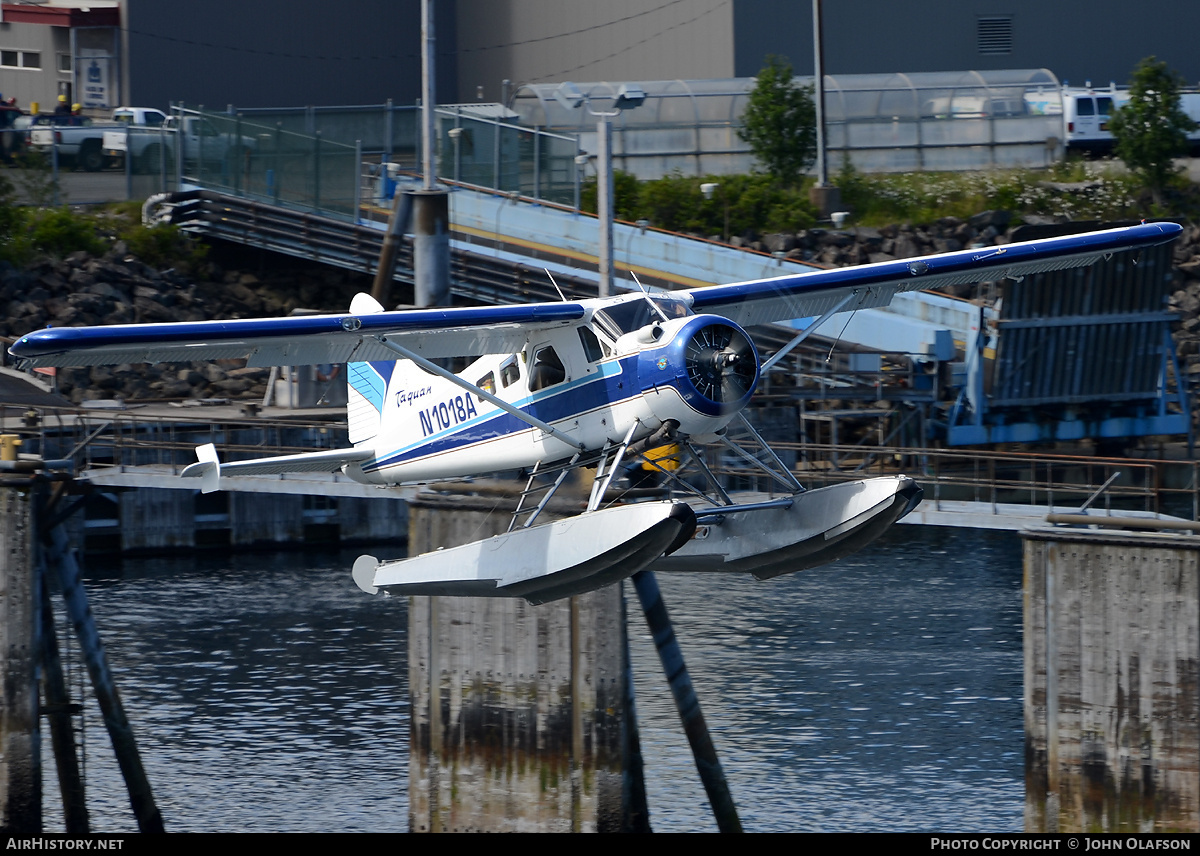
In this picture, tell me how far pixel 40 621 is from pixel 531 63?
4521cm

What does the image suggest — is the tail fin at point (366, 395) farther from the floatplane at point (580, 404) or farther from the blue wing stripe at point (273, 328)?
the blue wing stripe at point (273, 328)

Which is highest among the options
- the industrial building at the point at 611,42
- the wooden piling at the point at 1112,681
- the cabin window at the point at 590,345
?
the industrial building at the point at 611,42

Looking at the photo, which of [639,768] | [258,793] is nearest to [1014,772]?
[639,768]

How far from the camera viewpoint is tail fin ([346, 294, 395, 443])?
18.7 m

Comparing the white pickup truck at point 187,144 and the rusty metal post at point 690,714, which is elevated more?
the white pickup truck at point 187,144

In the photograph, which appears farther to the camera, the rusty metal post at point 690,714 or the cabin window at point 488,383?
the rusty metal post at point 690,714

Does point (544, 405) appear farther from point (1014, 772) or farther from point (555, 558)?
point (1014, 772)

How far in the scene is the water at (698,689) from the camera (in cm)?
2150

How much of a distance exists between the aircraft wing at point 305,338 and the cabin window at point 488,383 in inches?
17.9

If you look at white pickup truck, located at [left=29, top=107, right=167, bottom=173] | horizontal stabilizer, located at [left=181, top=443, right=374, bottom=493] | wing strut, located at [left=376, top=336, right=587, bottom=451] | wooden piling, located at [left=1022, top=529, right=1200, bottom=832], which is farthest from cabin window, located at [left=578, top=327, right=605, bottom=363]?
white pickup truck, located at [left=29, top=107, right=167, bottom=173]

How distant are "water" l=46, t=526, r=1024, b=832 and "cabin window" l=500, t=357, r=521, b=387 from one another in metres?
6.79

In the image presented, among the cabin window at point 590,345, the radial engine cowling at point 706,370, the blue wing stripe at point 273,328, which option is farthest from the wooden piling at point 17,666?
the radial engine cowling at point 706,370

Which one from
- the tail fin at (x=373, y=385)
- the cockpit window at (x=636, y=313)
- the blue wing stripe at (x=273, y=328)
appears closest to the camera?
the blue wing stripe at (x=273, y=328)

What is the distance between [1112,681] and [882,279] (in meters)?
4.72
